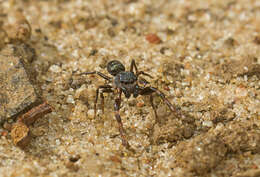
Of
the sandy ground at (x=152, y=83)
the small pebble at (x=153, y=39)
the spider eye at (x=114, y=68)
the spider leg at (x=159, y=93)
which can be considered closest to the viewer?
the sandy ground at (x=152, y=83)

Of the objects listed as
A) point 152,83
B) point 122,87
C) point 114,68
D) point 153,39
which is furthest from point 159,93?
point 153,39

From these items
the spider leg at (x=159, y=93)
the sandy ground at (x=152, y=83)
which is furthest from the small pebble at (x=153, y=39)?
the spider leg at (x=159, y=93)

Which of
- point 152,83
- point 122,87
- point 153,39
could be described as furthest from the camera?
point 153,39

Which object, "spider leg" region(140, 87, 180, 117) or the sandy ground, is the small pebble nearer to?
the sandy ground

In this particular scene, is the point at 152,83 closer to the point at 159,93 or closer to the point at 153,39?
the point at 159,93

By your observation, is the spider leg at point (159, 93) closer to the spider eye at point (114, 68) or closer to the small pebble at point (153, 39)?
the spider eye at point (114, 68)

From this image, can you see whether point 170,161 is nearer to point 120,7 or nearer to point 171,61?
point 171,61

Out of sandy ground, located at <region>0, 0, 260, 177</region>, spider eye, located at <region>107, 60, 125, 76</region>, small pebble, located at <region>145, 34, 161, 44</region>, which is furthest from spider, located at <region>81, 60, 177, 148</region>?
small pebble, located at <region>145, 34, 161, 44</region>

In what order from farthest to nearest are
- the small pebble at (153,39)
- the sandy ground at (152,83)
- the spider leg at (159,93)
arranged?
the small pebble at (153,39), the spider leg at (159,93), the sandy ground at (152,83)
